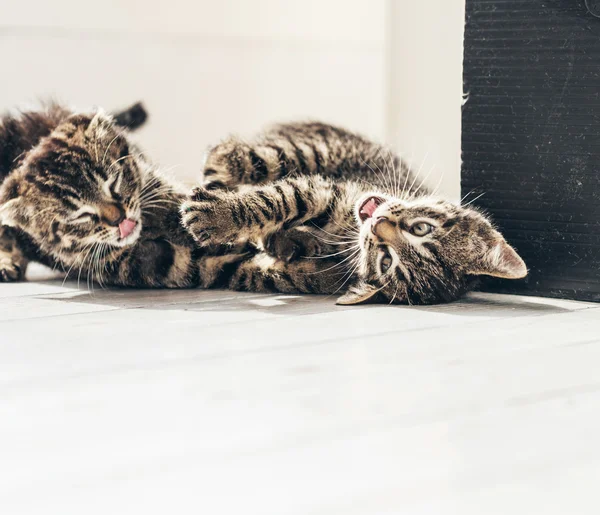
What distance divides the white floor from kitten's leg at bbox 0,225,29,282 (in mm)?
335

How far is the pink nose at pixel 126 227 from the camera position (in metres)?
1.87

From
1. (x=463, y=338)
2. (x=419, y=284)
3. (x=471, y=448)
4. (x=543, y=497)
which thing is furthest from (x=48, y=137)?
(x=543, y=497)

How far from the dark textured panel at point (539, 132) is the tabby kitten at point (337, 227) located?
0.37 feet

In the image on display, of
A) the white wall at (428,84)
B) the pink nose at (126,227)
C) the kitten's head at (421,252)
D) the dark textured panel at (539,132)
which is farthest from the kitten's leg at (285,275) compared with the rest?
the white wall at (428,84)

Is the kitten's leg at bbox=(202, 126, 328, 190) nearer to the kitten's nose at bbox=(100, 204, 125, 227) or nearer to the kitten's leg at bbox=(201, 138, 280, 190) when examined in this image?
the kitten's leg at bbox=(201, 138, 280, 190)

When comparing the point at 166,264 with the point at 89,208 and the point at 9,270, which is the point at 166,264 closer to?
the point at 89,208

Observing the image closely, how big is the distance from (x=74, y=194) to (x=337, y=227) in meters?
0.56

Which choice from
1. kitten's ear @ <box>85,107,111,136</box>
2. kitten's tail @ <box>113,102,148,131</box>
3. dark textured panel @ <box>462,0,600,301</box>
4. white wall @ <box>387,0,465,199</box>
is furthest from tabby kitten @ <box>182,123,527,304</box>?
white wall @ <box>387,0,465,199</box>

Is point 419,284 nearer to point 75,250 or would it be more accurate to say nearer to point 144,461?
point 75,250

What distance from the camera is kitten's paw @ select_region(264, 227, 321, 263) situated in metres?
1.88

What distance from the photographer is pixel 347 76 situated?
3.25 meters

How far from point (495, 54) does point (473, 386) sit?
897 millimetres

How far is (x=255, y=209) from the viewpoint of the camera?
1.78m

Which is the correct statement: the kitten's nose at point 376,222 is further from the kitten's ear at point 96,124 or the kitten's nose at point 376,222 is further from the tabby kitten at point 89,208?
the kitten's ear at point 96,124
